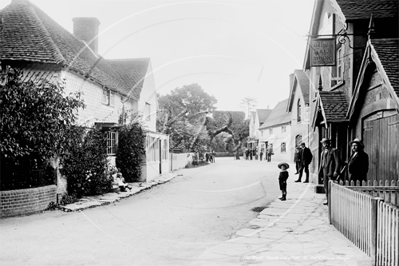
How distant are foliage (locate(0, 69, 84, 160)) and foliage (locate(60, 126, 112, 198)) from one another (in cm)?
88

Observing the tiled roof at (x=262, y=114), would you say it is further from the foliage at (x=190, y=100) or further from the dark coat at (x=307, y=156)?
the dark coat at (x=307, y=156)

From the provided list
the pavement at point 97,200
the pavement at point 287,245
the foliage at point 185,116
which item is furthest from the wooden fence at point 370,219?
the foliage at point 185,116

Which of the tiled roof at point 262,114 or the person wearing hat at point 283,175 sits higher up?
the tiled roof at point 262,114

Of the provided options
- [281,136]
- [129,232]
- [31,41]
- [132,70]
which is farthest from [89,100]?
[281,136]

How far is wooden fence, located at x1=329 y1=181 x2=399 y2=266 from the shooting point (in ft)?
14.6

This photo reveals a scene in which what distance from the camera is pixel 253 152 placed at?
4562 centimetres

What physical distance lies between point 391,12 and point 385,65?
4206 millimetres

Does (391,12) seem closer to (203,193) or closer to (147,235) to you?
(203,193)

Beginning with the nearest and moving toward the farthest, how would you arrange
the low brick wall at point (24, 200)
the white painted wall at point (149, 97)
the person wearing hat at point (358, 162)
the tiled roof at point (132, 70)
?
1. the person wearing hat at point (358, 162)
2. the low brick wall at point (24, 200)
3. the tiled roof at point (132, 70)
4. the white painted wall at point (149, 97)

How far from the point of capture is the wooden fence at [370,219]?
14.6 feet

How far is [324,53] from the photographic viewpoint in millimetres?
11617

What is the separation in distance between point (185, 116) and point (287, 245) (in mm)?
22349

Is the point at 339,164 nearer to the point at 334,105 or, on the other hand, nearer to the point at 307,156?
the point at 334,105

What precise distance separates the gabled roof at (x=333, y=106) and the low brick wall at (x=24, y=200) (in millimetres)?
9046
